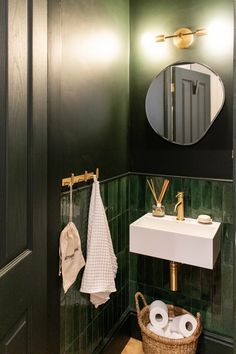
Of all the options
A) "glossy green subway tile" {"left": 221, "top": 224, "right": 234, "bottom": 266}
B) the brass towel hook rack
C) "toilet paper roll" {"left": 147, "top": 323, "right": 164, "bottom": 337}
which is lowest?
"toilet paper roll" {"left": 147, "top": 323, "right": 164, "bottom": 337}

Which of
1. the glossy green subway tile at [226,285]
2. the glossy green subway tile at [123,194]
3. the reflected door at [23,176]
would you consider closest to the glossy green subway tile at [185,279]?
the glossy green subway tile at [226,285]

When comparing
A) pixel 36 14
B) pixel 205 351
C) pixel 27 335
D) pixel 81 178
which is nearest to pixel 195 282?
pixel 205 351

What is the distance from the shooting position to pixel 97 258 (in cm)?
155

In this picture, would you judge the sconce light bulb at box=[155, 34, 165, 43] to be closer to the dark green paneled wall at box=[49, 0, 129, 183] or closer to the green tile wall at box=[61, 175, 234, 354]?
the dark green paneled wall at box=[49, 0, 129, 183]

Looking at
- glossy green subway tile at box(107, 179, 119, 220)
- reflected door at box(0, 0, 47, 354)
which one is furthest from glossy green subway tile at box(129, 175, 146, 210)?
reflected door at box(0, 0, 47, 354)

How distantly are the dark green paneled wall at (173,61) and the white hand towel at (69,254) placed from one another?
2.88 feet

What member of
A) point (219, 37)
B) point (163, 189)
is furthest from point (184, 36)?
point (163, 189)

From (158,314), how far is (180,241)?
614 millimetres

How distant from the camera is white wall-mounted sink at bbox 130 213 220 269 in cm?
160

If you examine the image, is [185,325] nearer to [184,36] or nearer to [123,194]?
[123,194]

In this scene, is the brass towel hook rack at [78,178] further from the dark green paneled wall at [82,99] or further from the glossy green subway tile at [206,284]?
the glossy green subway tile at [206,284]

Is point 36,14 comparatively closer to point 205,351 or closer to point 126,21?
point 126,21

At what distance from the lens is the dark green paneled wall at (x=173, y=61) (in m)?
1.79

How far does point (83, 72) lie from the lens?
60.2 inches
